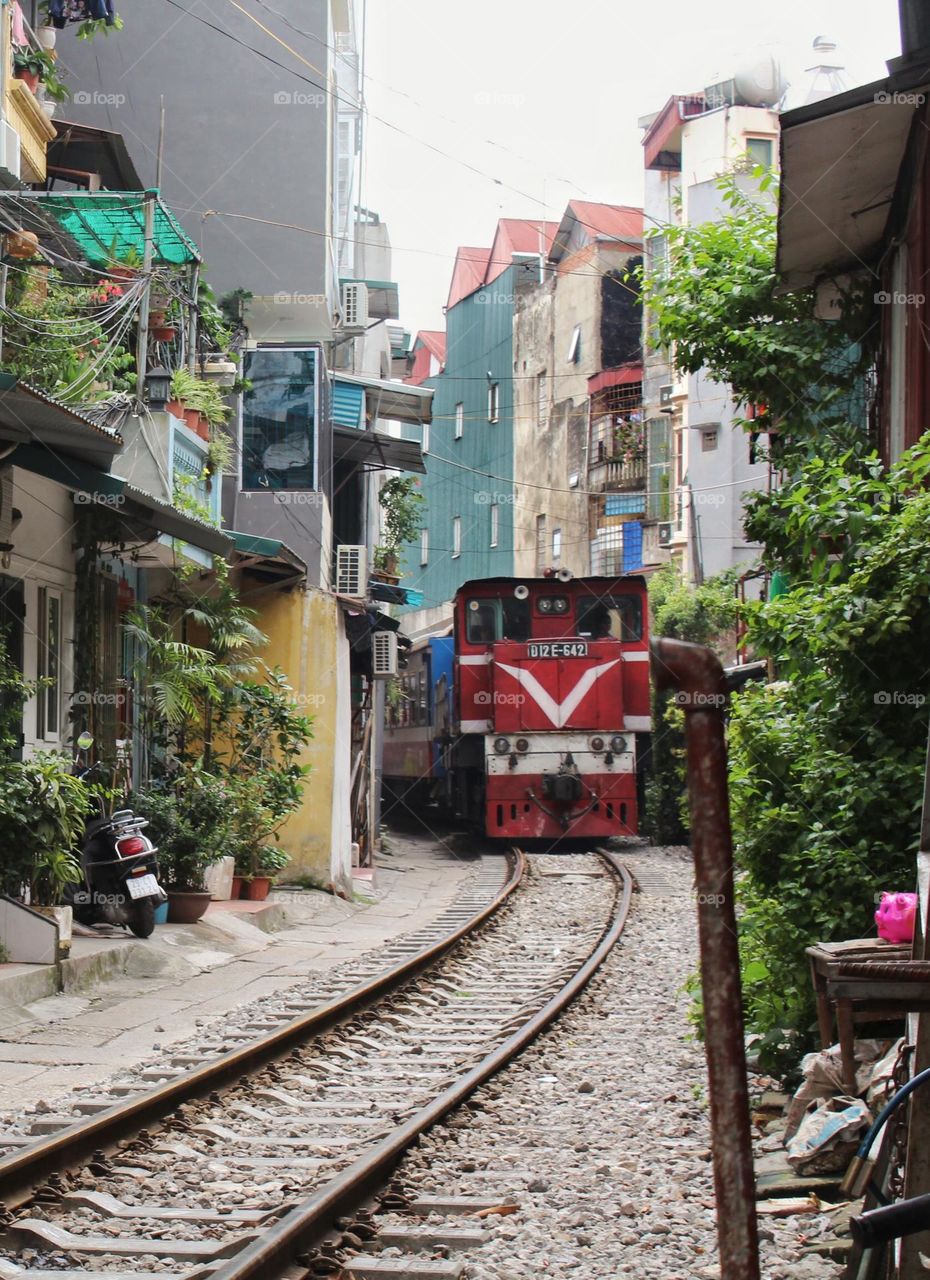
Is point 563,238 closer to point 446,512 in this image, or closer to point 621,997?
point 446,512

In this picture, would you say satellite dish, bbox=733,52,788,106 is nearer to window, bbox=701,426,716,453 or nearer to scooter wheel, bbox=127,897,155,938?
window, bbox=701,426,716,453

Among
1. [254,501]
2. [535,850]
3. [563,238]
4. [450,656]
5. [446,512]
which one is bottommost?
[535,850]

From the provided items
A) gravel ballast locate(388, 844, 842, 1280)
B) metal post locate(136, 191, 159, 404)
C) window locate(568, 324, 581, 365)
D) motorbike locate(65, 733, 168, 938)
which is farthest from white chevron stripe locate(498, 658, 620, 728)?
window locate(568, 324, 581, 365)

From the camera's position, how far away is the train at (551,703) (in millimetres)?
20234

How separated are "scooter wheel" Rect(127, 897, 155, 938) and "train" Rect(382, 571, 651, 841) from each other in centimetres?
991

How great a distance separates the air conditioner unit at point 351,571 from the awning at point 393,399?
2422 millimetres

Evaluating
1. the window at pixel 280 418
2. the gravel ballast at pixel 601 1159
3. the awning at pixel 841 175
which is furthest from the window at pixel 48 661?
the window at pixel 280 418

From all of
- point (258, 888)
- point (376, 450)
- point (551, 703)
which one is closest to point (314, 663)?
point (258, 888)

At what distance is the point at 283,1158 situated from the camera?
5.44 meters

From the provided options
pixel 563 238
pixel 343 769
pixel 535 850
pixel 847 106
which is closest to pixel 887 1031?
pixel 847 106

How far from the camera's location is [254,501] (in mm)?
19547

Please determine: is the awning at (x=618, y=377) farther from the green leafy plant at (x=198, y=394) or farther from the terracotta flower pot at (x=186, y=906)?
the terracotta flower pot at (x=186, y=906)

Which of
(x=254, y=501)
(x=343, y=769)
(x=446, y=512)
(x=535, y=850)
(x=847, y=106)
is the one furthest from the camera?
(x=446, y=512)

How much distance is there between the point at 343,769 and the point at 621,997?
780cm
